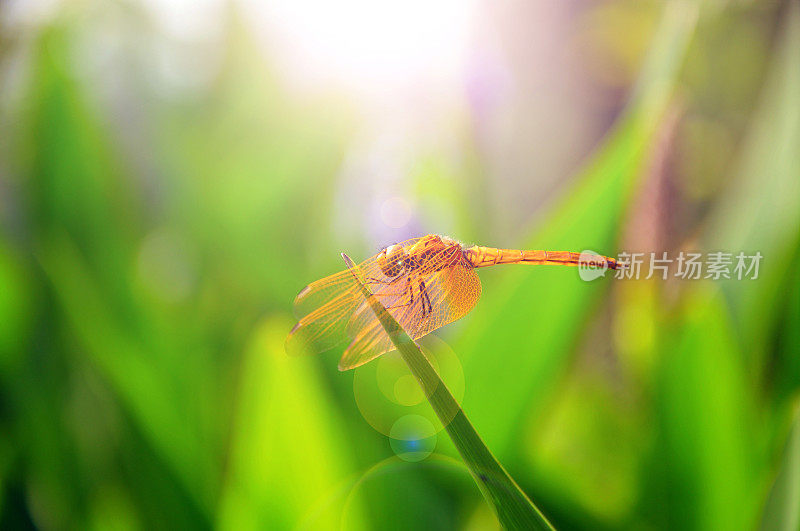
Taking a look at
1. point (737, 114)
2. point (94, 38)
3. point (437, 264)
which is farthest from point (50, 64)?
point (737, 114)

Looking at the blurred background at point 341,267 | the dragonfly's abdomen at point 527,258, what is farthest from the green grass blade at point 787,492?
the dragonfly's abdomen at point 527,258

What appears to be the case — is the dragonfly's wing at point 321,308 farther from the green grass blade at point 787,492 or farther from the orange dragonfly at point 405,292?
the green grass blade at point 787,492

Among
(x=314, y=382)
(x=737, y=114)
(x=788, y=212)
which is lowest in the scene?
(x=737, y=114)

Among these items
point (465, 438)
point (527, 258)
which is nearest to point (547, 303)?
point (527, 258)

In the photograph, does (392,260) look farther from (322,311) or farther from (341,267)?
(341,267)

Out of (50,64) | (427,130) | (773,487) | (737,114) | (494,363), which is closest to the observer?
(773,487)

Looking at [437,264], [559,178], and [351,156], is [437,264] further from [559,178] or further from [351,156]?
[559,178]
